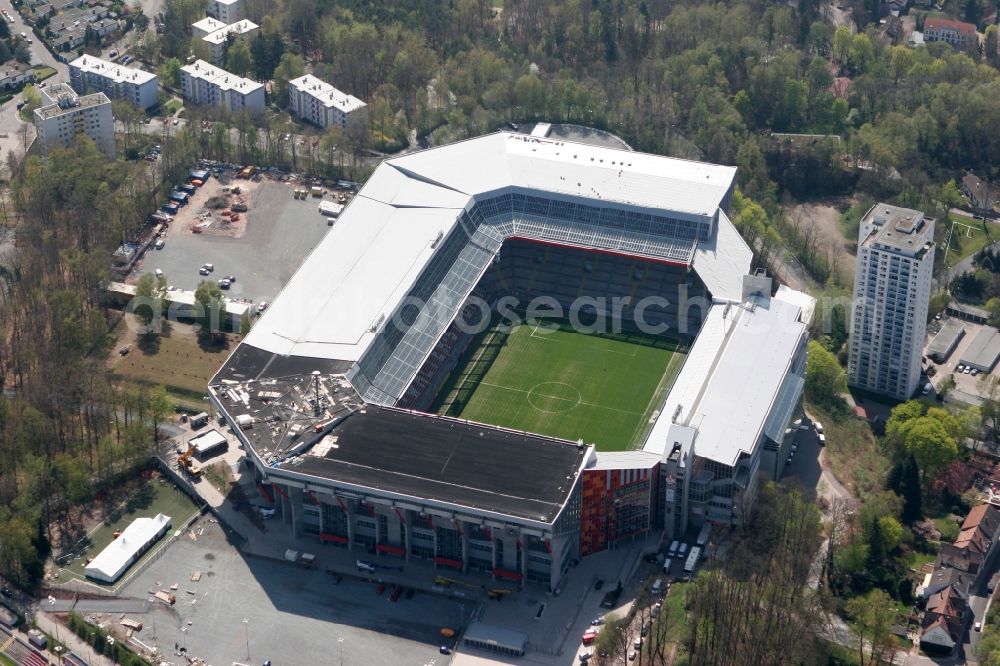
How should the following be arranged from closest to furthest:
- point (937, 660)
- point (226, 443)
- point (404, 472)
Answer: point (937, 660) < point (404, 472) < point (226, 443)

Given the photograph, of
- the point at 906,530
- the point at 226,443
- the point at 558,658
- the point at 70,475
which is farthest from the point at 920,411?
the point at 70,475

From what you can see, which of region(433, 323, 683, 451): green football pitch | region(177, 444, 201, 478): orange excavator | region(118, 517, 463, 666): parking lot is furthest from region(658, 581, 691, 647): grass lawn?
region(177, 444, 201, 478): orange excavator

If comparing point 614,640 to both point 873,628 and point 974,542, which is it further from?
point 974,542

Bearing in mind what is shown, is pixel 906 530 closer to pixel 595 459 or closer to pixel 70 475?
pixel 595 459

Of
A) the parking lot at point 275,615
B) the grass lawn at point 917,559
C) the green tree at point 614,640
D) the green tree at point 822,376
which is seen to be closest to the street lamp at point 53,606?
the parking lot at point 275,615

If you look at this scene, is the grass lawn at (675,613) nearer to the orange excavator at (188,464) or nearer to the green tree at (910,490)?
the green tree at (910,490)

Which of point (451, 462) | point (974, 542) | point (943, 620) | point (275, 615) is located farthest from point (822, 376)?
point (275, 615)

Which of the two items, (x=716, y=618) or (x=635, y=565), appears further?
(x=635, y=565)

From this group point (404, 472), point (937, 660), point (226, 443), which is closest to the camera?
point (937, 660)

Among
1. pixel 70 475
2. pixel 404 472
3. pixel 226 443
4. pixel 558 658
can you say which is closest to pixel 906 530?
pixel 558 658
